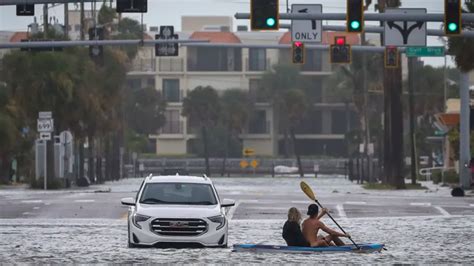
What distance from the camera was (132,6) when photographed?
3912 centimetres

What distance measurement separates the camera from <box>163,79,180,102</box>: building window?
137375 millimetres

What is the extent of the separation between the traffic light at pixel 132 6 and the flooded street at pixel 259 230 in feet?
18.8

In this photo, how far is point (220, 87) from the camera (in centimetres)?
13762

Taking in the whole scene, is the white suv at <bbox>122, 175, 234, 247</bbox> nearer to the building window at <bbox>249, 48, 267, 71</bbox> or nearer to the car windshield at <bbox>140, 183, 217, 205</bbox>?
the car windshield at <bbox>140, 183, 217, 205</bbox>

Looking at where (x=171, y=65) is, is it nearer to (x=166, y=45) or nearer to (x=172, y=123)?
(x=172, y=123)

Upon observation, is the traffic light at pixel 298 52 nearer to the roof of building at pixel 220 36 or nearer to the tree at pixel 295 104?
the tree at pixel 295 104

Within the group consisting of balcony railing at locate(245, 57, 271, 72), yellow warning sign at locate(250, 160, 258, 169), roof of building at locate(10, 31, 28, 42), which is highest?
roof of building at locate(10, 31, 28, 42)

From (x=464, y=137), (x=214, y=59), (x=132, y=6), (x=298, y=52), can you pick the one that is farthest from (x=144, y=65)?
(x=132, y=6)

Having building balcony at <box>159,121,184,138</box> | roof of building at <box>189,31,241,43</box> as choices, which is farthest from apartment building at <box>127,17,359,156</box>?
roof of building at <box>189,31,241,43</box>

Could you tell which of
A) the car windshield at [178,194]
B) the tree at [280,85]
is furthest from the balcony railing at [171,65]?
the car windshield at [178,194]

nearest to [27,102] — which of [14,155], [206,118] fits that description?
[14,155]

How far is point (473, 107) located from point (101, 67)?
2184 cm

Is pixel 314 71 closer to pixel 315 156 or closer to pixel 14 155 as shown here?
pixel 315 156

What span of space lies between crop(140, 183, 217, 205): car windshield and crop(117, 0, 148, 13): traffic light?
11436mm
